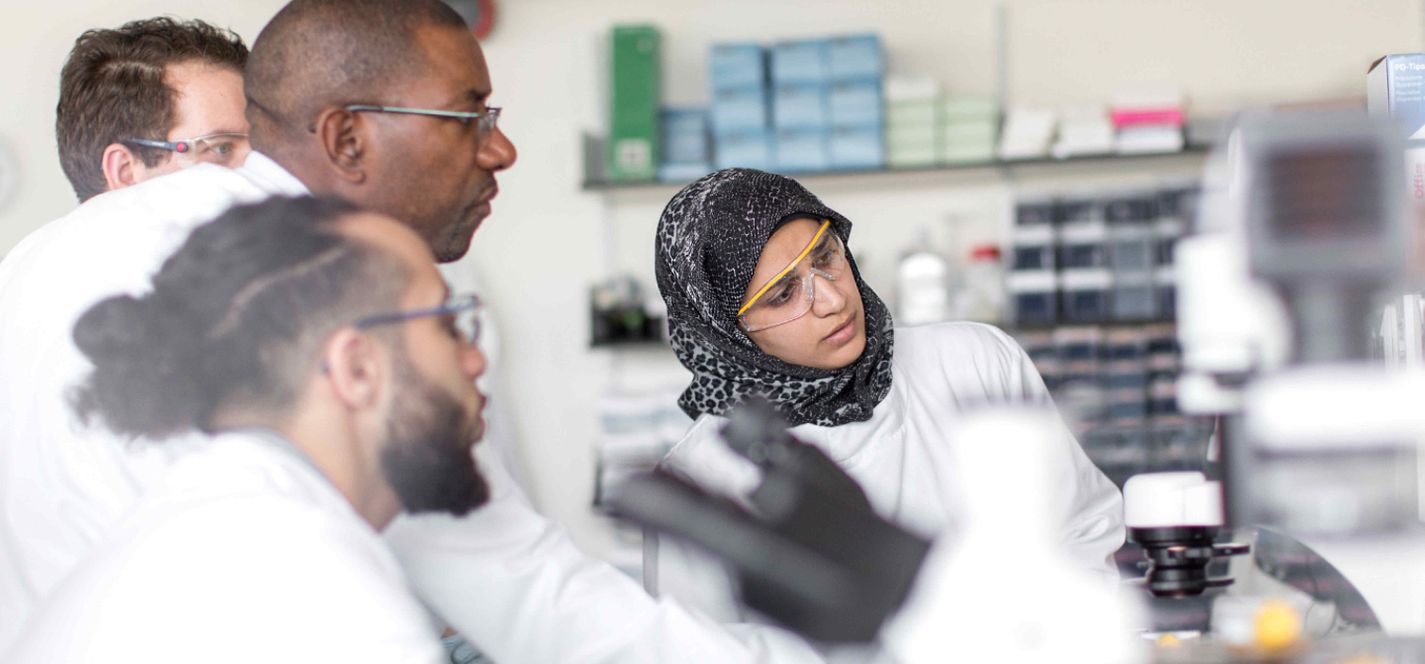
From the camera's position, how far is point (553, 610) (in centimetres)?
111

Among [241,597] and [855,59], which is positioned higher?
[855,59]

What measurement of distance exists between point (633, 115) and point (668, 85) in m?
0.27

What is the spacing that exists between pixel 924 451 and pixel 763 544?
1168 millimetres

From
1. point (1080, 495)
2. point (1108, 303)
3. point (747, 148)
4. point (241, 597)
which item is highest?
point (747, 148)

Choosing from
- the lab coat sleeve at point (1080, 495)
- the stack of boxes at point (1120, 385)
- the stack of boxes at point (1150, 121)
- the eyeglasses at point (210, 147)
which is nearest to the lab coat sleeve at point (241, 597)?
the eyeglasses at point (210, 147)

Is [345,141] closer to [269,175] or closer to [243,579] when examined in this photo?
[269,175]

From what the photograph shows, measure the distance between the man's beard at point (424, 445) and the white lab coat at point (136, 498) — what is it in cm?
7

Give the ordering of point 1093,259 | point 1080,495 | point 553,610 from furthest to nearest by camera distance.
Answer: point 1093,259
point 1080,495
point 553,610

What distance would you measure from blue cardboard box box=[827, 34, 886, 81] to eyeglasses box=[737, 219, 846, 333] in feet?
5.69

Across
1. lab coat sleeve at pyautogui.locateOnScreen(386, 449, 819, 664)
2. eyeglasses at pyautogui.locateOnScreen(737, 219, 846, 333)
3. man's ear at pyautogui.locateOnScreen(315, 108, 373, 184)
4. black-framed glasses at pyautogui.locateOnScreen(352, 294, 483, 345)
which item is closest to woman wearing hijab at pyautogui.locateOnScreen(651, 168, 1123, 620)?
eyeglasses at pyautogui.locateOnScreen(737, 219, 846, 333)

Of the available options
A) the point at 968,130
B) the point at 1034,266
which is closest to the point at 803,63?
the point at 968,130

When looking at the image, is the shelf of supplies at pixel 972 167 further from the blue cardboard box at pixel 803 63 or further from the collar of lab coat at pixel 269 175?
the collar of lab coat at pixel 269 175

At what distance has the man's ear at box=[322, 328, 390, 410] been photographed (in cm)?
74

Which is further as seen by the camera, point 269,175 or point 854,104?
point 854,104
